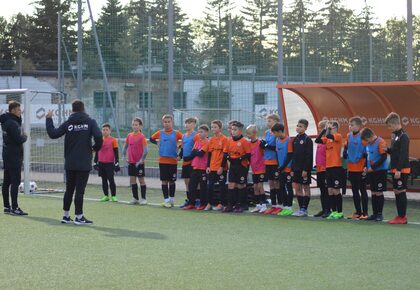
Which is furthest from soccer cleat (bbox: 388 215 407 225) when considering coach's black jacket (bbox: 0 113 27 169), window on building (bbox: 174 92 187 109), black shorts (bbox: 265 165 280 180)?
window on building (bbox: 174 92 187 109)

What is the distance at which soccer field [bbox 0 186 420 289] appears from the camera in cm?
796

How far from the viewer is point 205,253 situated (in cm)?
971

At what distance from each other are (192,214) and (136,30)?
8.50 meters

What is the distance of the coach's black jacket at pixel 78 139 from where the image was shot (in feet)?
41.9

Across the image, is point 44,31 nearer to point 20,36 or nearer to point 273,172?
point 20,36

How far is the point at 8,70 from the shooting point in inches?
1489

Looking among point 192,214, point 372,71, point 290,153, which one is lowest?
point 192,214

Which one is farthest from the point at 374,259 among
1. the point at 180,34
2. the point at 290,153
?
the point at 180,34

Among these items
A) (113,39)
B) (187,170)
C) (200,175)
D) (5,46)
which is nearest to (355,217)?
(200,175)

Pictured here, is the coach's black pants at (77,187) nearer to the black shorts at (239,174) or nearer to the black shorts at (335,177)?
the black shorts at (239,174)

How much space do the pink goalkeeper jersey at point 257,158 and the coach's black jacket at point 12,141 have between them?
3.94 m

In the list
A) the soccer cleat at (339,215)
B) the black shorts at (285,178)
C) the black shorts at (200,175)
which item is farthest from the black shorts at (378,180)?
the black shorts at (200,175)

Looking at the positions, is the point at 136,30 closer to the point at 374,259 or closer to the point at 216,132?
the point at 216,132

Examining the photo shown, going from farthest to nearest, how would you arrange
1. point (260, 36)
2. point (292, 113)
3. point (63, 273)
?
point (260, 36)
point (292, 113)
point (63, 273)
